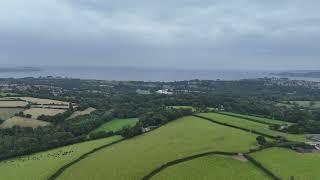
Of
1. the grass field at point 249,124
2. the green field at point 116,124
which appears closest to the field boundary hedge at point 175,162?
the grass field at point 249,124

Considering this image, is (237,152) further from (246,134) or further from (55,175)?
(55,175)

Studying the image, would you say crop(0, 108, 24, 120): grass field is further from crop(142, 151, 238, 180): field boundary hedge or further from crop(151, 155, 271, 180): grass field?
crop(151, 155, 271, 180): grass field

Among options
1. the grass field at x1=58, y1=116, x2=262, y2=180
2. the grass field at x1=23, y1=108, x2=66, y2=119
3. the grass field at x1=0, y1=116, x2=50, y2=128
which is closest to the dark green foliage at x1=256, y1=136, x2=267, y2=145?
the grass field at x1=58, y1=116, x2=262, y2=180

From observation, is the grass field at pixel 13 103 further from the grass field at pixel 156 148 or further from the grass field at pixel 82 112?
the grass field at pixel 156 148

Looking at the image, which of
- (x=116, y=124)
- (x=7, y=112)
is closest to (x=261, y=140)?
(x=116, y=124)

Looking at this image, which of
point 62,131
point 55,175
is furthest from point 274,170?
point 62,131
